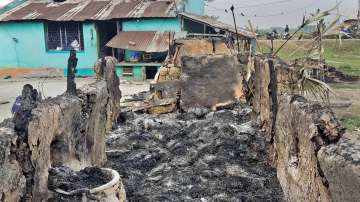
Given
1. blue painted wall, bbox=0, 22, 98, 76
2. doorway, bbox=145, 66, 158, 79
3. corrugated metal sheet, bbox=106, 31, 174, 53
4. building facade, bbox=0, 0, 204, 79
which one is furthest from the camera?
blue painted wall, bbox=0, 22, 98, 76

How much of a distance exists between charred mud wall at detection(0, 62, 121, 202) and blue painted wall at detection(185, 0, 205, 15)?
1847 cm

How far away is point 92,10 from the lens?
24.7 m

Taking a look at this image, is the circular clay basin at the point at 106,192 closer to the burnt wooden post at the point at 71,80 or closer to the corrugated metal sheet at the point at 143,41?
the burnt wooden post at the point at 71,80

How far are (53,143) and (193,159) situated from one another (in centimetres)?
358

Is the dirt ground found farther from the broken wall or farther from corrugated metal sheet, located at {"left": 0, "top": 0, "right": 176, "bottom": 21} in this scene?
the broken wall

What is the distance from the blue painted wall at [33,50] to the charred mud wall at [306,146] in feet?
55.2

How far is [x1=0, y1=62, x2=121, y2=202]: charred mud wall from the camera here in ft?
14.3

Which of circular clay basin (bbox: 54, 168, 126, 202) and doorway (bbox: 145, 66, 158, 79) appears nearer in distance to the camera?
circular clay basin (bbox: 54, 168, 126, 202)

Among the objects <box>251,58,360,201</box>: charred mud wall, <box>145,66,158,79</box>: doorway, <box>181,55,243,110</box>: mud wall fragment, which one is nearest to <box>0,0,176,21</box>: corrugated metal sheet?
<box>145,66,158,79</box>: doorway

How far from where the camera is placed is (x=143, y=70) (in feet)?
74.4

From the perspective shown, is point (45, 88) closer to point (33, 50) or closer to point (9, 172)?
point (33, 50)

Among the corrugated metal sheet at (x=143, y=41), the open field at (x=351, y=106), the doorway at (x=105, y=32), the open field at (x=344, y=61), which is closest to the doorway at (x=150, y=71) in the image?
the corrugated metal sheet at (x=143, y=41)

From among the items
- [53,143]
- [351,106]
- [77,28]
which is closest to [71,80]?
[53,143]

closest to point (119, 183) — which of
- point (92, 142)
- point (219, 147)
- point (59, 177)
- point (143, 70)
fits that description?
point (59, 177)
